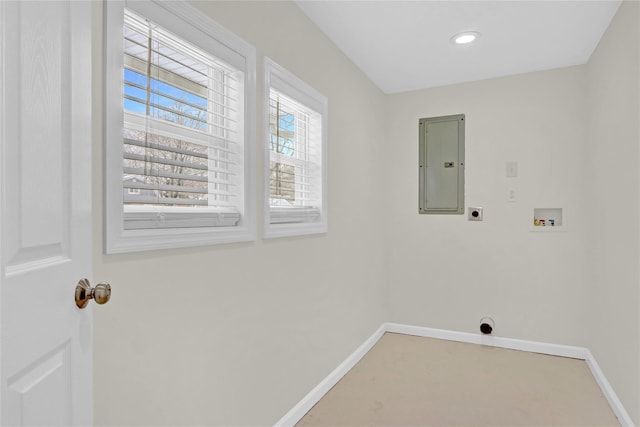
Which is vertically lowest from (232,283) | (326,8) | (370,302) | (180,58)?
(370,302)

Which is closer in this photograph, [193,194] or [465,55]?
[193,194]

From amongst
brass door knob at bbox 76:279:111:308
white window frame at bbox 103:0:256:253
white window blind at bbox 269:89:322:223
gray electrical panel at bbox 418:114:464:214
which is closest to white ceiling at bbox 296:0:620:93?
gray electrical panel at bbox 418:114:464:214

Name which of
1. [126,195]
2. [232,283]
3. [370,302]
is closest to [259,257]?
[232,283]

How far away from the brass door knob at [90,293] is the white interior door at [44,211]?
2 cm

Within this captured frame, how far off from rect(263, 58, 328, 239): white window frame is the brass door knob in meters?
1.06

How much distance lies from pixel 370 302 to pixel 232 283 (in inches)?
75.3

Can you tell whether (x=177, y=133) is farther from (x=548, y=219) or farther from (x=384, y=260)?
(x=548, y=219)

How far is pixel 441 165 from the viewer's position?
3.53 meters

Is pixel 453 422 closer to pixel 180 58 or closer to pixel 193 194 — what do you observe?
pixel 193 194

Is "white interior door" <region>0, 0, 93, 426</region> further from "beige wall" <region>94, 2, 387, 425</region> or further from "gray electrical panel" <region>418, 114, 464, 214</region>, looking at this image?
"gray electrical panel" <region>418, 114, 464, 214</region>

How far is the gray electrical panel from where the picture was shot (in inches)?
136

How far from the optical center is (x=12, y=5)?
59cm

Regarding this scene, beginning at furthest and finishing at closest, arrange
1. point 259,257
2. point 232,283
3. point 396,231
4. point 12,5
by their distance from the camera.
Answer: point 396,231 < point 259,257 < point 232,283 < point 12,5

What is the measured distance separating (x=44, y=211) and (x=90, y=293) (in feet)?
0.70
